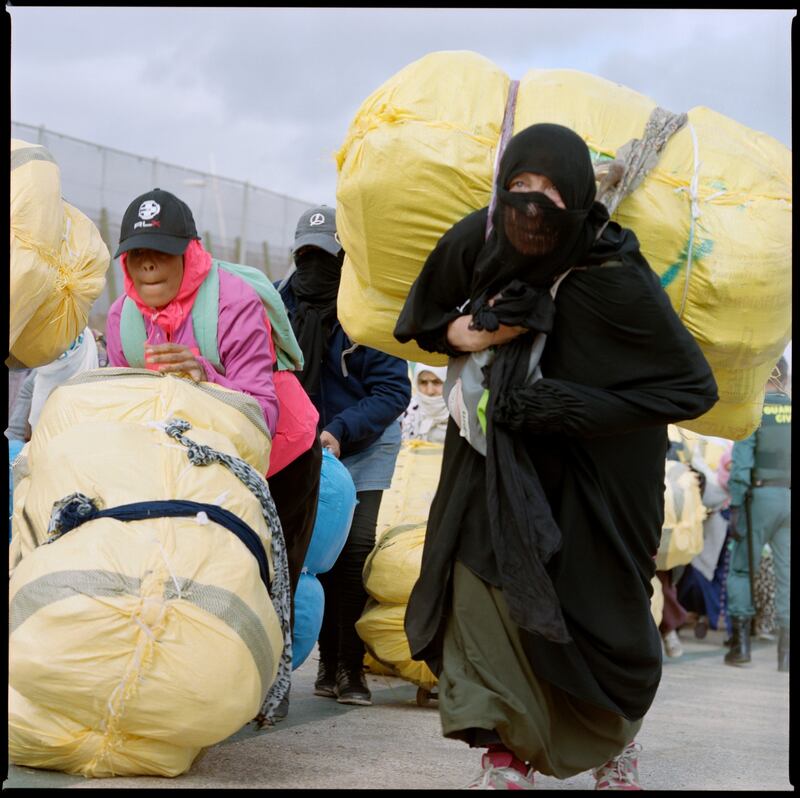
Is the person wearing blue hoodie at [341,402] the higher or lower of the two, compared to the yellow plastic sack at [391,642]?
higher

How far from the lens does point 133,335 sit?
4.71 metres

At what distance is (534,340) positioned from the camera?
3656 millimetres

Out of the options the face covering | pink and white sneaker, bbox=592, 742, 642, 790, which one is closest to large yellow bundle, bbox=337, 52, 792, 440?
the face covering

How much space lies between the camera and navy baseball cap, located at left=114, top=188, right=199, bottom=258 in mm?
4559

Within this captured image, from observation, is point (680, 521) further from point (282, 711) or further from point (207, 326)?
point (207, 326)

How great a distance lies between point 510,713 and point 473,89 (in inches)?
69.8

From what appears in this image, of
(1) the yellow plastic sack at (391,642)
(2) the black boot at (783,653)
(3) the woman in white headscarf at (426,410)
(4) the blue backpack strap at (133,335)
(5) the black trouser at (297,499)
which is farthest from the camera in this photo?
(2) the black boot at (783,653)

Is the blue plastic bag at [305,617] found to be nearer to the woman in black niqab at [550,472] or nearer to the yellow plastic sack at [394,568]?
the yellow plastic sack at [394,568]

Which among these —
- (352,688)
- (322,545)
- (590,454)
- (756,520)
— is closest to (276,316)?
(322,545)

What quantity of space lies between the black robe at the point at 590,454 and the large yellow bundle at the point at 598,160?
0.22 metres

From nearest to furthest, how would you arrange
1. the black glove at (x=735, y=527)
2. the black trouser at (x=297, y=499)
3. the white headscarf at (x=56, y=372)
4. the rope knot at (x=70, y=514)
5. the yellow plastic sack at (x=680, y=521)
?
the rope knot at (x=70, y=514) < the black trouser at (x=297, y=499) < the white headscarf at (x=56, y=372) < the yellow plastic sack at (x=680, y=521) < the black glove at (x=735, y=527)

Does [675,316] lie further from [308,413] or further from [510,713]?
[308,413]

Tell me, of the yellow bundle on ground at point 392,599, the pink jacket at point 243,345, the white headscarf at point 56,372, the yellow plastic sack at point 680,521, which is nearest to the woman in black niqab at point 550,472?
the pink jacket at point 243,345

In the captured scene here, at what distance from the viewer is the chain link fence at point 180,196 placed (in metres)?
15.7
